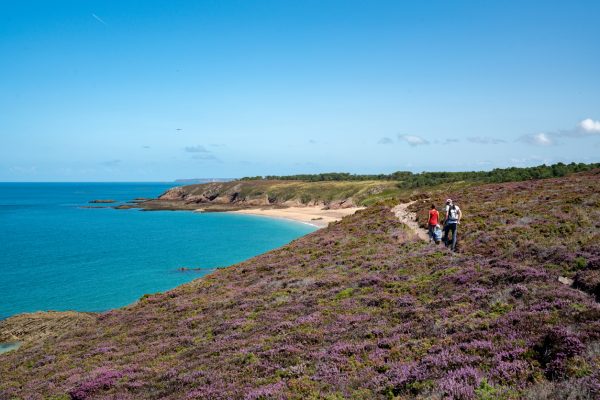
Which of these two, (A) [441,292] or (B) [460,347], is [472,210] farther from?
(B) [460,347]

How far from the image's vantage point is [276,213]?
12838 cm

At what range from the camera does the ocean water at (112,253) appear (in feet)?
145

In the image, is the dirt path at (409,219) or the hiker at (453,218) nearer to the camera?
the hiker at (453,218)

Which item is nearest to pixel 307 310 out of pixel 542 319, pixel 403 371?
pixel 403 371

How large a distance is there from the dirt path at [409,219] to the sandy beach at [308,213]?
164 feet

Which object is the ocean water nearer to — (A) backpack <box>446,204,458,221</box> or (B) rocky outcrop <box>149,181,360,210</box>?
(B) rocky outcrop <box>149,181,360,210</box>

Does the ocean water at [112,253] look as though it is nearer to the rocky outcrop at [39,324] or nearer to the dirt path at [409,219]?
the rocky outcrop at [39,324]

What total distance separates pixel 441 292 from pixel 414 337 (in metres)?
4.92

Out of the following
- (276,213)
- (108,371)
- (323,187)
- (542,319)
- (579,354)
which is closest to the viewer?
(579,354)

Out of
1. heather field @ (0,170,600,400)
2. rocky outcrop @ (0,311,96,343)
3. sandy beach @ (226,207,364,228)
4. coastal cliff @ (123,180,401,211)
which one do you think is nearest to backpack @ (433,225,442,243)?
heather field @ (0,170,600,400)

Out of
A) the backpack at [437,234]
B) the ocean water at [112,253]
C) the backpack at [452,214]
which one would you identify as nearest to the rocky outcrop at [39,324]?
the ocean water at [112,253]

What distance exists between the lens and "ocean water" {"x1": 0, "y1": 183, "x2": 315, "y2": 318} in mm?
44281

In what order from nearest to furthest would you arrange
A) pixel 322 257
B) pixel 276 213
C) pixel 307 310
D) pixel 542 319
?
pixel 542 319 < pixel 307 310 < pixel 322 257 < pixel 276 213

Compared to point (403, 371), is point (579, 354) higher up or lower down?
higher up
